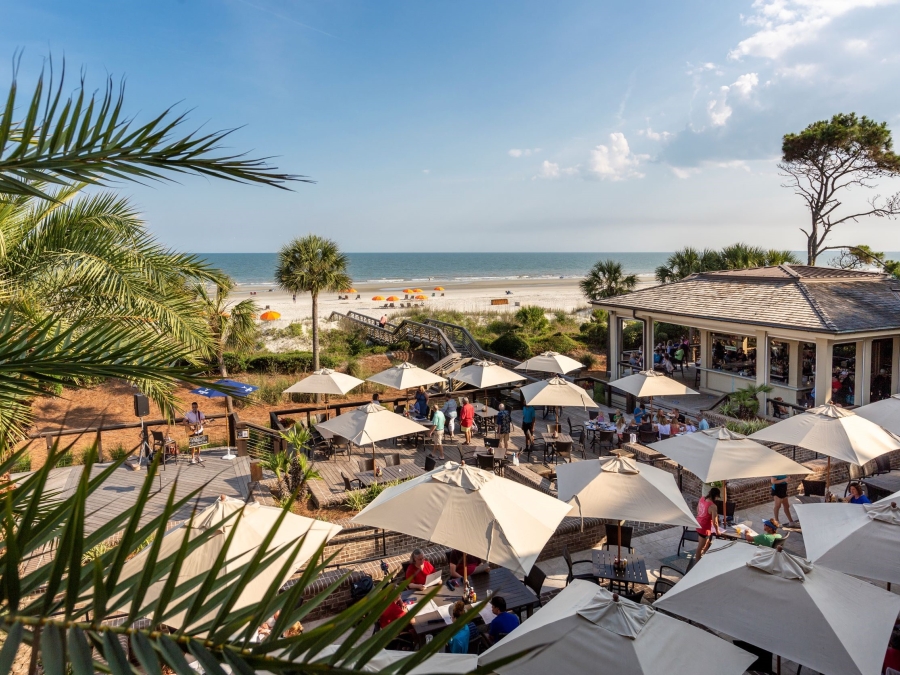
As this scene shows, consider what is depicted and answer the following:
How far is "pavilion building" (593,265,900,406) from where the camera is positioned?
1728 centimetres

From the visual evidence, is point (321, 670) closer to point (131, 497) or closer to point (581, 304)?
point (131, 497)

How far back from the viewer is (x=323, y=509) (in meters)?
11.7

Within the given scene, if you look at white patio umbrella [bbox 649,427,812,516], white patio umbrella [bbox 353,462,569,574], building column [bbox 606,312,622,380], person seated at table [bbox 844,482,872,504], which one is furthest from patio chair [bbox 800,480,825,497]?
building column [bbox 606,312,622,380]

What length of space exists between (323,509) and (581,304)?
54.0 m

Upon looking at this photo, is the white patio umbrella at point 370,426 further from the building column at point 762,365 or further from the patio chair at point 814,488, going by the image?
the building column at point 762,365

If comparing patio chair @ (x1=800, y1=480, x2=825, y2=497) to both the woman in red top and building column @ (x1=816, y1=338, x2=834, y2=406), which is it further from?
the woman in red top

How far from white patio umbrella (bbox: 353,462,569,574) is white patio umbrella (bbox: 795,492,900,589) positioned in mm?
3028

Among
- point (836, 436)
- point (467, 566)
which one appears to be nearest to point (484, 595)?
point (467, 566)

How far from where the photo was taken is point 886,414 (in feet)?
41.9

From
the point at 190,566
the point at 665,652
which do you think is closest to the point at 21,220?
the point at 190,566

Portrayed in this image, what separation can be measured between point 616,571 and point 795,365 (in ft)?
42.1

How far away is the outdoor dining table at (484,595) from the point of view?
7.26 metres

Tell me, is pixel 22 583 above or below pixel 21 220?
below

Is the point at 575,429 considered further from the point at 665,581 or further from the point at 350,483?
the point at 665,581
